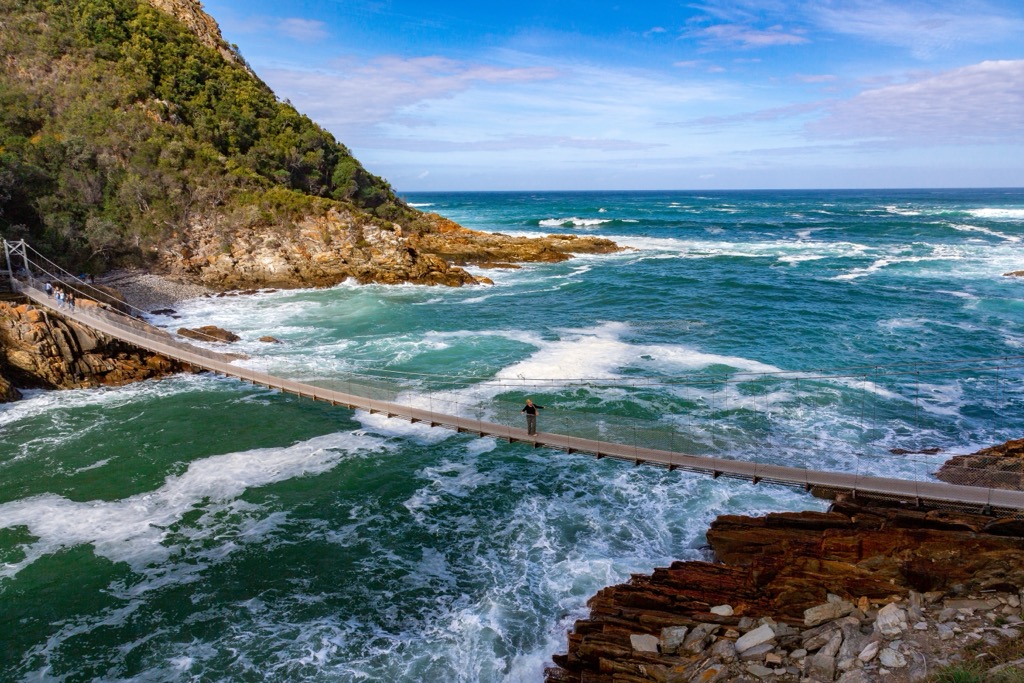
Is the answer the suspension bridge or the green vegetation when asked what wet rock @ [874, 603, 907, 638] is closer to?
the suspension bridge

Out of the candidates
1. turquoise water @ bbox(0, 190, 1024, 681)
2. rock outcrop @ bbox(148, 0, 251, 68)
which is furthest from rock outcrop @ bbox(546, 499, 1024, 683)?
rock outcrop @ bbox(148, 0, 251, 68)

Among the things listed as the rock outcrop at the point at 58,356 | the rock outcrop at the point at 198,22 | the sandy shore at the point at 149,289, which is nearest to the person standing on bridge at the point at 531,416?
the rock outcrop at the point at 58,356

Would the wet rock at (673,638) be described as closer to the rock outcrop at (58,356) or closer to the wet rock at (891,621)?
the wet rock at (891,621)

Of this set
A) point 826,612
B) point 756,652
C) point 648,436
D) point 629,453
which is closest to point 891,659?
point 826,612

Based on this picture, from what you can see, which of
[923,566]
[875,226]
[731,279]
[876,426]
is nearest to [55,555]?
[923,566]

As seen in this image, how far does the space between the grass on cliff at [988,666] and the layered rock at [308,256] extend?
31.0m

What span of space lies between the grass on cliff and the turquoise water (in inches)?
190

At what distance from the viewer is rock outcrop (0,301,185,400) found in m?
19.8

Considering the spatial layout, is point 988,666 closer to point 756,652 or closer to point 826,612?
point 826,612

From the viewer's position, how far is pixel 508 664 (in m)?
9.56

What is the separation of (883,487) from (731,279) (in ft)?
97.7

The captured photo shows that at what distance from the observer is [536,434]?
45.4 feet

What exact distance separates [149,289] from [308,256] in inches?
326

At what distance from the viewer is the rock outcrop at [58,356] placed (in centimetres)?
1977
